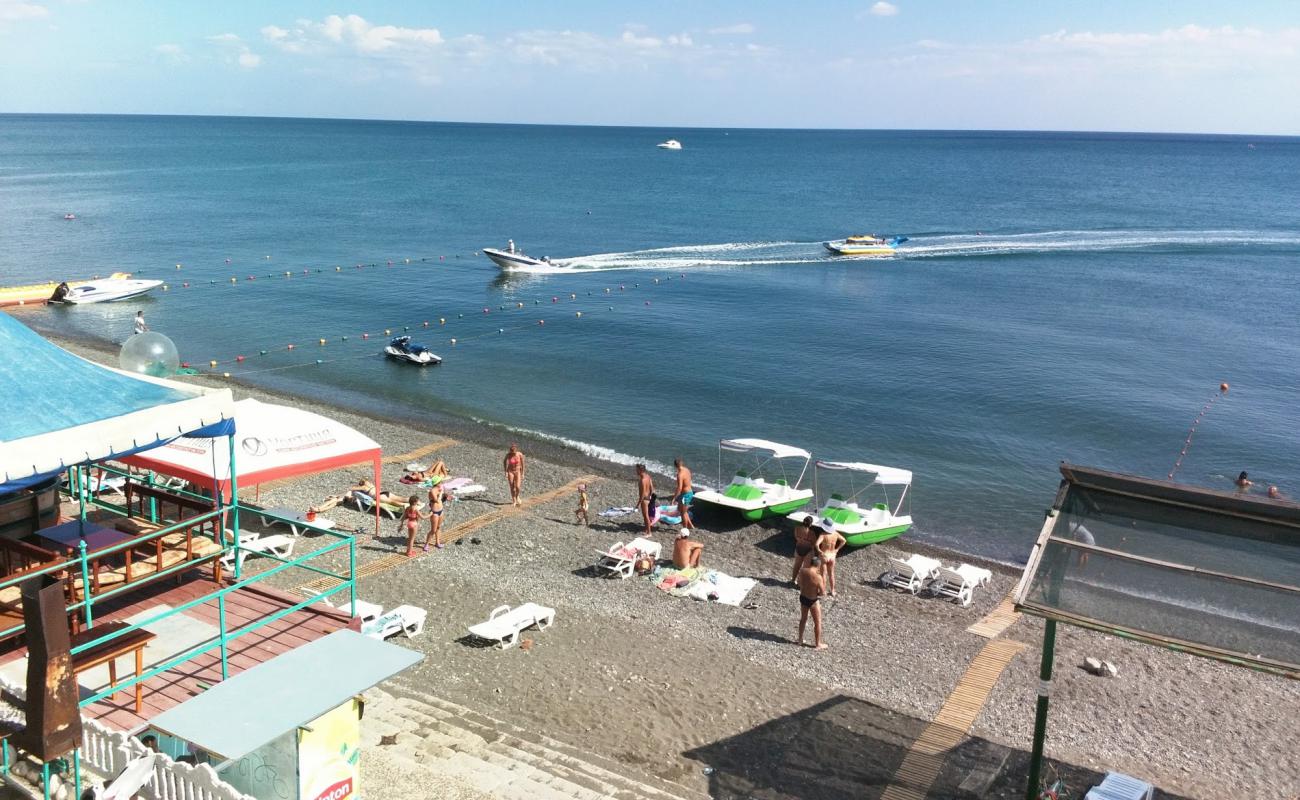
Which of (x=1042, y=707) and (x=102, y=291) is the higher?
(x=1042, y=707)

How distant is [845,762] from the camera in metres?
11.6

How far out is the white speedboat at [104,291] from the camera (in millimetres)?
44594

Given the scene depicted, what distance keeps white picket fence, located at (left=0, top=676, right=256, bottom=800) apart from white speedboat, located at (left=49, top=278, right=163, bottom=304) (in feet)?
140

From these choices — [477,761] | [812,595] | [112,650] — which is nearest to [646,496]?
[812,595]

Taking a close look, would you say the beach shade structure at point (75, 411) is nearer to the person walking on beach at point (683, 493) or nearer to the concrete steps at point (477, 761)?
the concrete steps at point (477, 761)

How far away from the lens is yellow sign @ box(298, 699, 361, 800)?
8.04 m

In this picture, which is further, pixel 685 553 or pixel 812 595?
pixel 685 553

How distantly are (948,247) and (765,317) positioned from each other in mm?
29222

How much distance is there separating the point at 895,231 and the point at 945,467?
181 ft

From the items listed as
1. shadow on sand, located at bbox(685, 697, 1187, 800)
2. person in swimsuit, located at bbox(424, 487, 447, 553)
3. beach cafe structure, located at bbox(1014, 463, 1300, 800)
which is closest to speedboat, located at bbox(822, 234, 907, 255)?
person in swimsuit, located at bbox(424, 487, 447, 553)

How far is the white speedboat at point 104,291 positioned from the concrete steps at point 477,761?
41076 millimetres

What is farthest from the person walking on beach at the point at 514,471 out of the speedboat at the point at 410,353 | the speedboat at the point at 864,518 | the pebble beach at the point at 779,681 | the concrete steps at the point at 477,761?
the speedboat at the point at 410,353

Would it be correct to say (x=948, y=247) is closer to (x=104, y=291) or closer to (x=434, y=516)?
(x=104, y=291)

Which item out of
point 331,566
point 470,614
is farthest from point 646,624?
point 331,566
